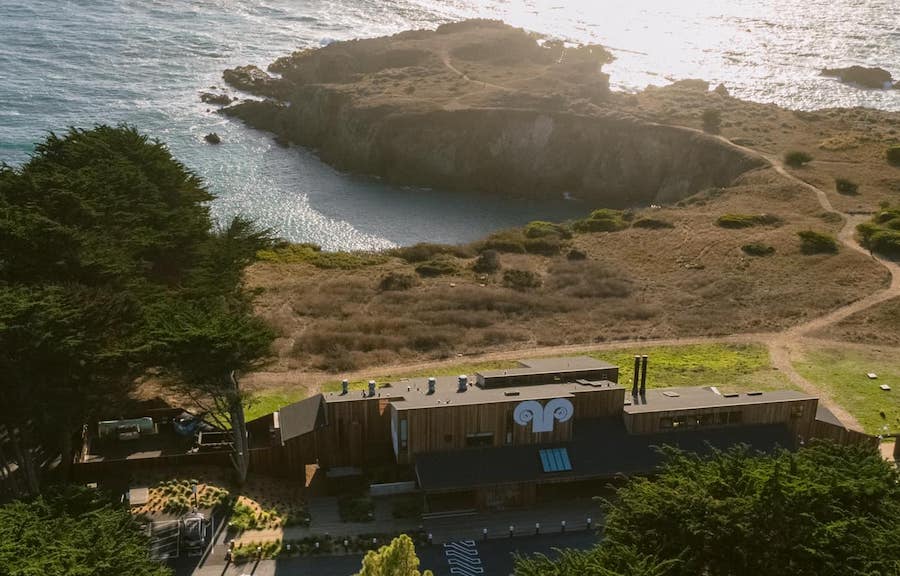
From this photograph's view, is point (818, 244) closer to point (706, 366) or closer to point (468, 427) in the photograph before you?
point (706, 366)

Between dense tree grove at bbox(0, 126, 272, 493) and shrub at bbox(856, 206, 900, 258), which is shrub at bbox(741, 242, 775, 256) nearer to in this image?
shrub at bbox(856, 206, 900, 258)

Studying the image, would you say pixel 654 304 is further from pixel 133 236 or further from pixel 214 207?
pixel 214 207

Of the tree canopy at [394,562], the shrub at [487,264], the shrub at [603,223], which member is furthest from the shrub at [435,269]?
the tree canopy at [394,562]

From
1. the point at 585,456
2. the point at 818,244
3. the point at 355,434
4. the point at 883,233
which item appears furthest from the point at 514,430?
the point at 883,233

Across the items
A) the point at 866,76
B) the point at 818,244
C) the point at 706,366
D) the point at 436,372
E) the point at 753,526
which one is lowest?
the point at 436,372

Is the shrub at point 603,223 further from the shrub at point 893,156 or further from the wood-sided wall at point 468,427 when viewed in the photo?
the wood-sided wall at point 468,427

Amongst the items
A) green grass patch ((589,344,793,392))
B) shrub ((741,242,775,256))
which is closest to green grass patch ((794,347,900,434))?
green grass patch ((589,344,793,392))
